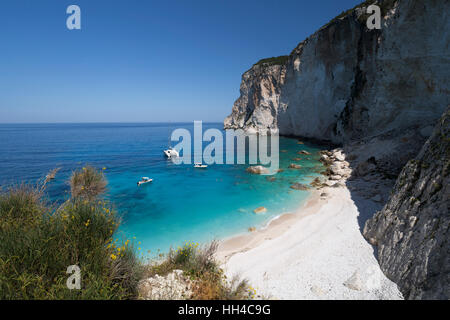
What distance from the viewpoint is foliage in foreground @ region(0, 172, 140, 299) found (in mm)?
3003

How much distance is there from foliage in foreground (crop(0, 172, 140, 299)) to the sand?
11.0ft

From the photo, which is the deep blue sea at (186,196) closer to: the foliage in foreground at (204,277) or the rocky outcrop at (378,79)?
the foliage in foreground at (204,277)

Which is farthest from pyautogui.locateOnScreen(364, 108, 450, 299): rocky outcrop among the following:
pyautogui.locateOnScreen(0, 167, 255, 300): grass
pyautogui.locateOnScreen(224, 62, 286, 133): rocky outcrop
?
pyautogui.locateOnScreen(224, 62, 286, 133): rocky outcrop

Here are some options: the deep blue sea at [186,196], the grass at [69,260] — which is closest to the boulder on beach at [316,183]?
the deep blue sea at [186,196]

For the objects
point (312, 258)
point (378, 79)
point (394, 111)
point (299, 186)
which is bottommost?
point (312, 258)

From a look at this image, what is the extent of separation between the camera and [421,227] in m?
4.83

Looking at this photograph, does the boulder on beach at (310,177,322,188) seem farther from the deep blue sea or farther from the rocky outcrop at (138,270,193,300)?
the rocky outcrop at (138,270,193,300)

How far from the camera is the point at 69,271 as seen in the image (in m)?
3.35

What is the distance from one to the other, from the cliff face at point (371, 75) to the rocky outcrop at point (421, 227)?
13035 mm

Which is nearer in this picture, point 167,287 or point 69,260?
point 69,260

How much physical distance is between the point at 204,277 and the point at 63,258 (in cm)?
281

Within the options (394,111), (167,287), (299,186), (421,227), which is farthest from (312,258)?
(394,111)

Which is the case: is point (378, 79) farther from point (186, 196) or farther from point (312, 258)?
point (186, 196)
